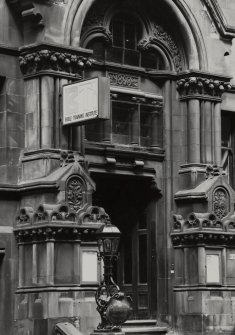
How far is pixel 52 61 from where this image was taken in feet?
92.6

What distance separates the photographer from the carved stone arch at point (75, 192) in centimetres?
2782

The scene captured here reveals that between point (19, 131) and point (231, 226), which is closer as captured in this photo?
point (19, 131)

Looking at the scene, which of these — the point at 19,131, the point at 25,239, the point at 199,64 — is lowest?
the point at 25,239

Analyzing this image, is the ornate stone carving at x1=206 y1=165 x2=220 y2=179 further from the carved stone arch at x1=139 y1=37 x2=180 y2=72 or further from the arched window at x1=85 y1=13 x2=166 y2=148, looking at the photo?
the carved stone arch at x1=139 y1=37 x2=180 y2=72

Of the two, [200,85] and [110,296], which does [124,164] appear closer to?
[200,85]

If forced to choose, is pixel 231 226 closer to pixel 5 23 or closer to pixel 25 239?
pixel 25 239

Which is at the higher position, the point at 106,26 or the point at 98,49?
the point at 106,26

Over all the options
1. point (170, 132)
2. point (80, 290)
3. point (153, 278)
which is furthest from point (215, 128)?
point (80, 290)

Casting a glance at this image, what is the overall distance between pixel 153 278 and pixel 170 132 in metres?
4.34

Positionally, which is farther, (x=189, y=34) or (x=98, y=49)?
(x=189, y=34)

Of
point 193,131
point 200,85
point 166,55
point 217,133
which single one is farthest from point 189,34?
point 217,133

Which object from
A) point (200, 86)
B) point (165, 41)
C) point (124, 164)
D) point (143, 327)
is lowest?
point (143, 327)

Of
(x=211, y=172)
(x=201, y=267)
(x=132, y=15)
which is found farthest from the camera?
(x=132, y=15)

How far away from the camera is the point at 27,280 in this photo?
27.8m
